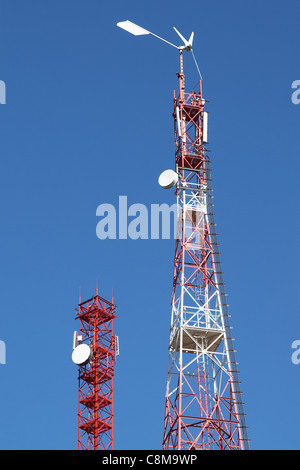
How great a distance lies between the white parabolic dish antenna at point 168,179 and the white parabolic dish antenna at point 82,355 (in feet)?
84.6

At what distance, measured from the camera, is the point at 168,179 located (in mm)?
78438

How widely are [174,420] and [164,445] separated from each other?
5.98 ft

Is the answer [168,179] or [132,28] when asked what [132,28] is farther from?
[168,179]

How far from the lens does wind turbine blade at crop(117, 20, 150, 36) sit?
263 feet

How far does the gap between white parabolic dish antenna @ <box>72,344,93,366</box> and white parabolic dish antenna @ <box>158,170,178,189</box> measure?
84.6ft

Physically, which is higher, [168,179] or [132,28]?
[132,28]

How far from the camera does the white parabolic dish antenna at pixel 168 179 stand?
78.2 metres

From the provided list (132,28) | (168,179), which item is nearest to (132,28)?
(132,28)

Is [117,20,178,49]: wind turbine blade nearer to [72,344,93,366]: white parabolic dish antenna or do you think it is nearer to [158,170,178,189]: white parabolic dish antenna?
[158,170,178,189]: white parabolic dish antenna

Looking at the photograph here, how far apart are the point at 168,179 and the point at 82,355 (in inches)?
1065

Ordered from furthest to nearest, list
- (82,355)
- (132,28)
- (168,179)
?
(82,355), (132,28), (168,179)

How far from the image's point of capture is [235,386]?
7369 cm
